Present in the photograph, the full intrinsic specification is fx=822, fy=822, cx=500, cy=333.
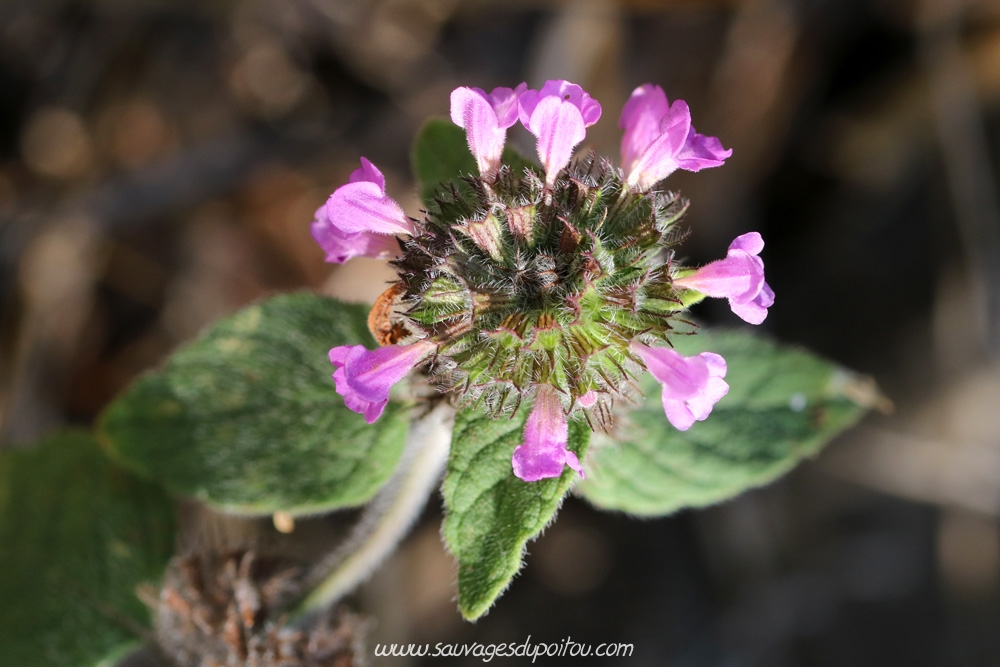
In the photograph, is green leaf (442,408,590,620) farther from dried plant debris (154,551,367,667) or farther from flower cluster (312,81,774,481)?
dried plant debris (154,551,367,667)

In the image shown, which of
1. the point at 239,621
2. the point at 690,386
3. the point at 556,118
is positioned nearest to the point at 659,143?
the point at 556,118

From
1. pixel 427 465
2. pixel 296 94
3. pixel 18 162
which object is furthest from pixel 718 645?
pixel 18 162

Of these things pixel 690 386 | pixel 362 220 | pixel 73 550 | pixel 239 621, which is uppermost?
pixel 362 220

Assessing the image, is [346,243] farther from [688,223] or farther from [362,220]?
[688,223]

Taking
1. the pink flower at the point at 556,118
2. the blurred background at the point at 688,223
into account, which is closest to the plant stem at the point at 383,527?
the pink flower at the point at 556,118

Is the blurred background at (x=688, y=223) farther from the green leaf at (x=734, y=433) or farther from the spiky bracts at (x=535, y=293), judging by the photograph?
the spiky bracts at (x=535, y=293)

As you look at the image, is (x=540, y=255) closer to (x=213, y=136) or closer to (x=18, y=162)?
(x=213, y=136)

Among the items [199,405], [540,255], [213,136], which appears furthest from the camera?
[213,136]

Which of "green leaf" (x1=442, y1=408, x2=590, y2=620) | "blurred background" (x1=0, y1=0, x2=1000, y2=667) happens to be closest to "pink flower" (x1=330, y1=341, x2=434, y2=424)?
"green leaf" (x1=442, y1=408, x2=590, y2=620)
